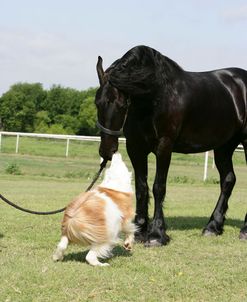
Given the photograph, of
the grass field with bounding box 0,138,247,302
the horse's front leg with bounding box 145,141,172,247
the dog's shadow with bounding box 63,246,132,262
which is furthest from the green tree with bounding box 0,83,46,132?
the dog's shadow with bounding box 63,246,132,262

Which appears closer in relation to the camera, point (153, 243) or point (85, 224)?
point (85, 224)

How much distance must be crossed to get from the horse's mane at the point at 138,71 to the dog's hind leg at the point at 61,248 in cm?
182

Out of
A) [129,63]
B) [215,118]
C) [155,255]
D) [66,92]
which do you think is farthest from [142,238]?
[66,92]

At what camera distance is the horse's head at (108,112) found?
5918 mm

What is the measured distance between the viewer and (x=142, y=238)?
6.91m

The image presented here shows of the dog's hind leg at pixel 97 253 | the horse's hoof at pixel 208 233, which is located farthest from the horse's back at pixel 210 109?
the dog's hind leg at pixel 97 253

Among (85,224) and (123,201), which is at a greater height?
(123,201)

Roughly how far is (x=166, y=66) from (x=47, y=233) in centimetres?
279

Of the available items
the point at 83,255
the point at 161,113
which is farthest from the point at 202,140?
the point at 83,255

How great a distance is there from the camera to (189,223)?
28.4ft

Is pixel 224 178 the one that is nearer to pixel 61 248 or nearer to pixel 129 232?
pixel 129 232

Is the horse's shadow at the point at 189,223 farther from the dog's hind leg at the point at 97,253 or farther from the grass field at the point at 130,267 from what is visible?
the dog's hind leg at the point at 97,253

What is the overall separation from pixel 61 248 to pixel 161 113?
6.81ft

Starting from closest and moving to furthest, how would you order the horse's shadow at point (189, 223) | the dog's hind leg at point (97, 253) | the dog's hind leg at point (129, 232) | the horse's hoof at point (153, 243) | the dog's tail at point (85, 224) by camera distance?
the dog's tail at point (85, 224), the dog's hind leg at point (97, 253), the dog's hind leg at point (129, 232), the horse's hoof at point (153, 243), the horse's shadow at point (189, 223)
